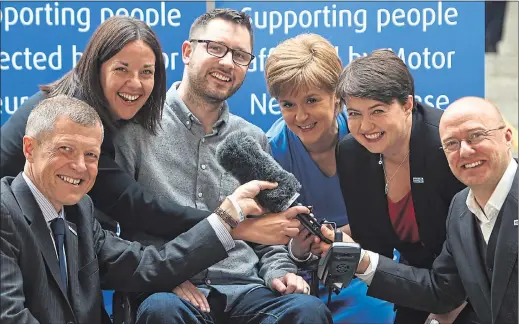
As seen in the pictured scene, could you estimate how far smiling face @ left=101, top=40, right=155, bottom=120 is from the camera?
14.5 ft

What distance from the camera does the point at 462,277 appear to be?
166 inches

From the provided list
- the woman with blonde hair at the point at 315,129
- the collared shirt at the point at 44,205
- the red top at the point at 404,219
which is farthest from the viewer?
the woman with blonde hair at the point at 315,129

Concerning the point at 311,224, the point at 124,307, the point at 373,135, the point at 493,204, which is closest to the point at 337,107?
the point at 373,135

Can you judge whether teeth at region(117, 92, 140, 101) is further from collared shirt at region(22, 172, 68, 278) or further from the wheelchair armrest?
the wheelchair armrest

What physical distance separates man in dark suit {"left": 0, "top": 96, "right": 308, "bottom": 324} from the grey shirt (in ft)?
1.03

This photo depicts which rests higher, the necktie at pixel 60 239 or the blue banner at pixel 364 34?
the blue banner at pixel 364 34

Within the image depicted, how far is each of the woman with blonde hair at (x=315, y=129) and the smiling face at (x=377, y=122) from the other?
7.4 inches

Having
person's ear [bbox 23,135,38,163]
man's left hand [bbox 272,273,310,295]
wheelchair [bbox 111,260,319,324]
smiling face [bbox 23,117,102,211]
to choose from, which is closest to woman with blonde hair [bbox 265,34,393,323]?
man's left hand [bbox 272,273,310,295]

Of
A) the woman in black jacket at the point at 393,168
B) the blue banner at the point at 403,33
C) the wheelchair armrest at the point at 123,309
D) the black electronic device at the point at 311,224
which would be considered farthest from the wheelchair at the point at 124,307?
the blue banner at the point at 403,33

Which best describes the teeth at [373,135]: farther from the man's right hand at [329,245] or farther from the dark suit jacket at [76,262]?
the dark suit jacket at [76,262]

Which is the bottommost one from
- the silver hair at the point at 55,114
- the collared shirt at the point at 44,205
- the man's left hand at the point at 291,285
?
the man's left hand at the point at 291,285

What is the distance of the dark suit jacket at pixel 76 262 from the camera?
11.4 ft

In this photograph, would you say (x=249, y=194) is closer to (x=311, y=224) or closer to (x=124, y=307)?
(x=311, y=224)

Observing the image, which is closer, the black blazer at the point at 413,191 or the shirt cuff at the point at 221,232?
the shirt cuff at the point at 221,232
